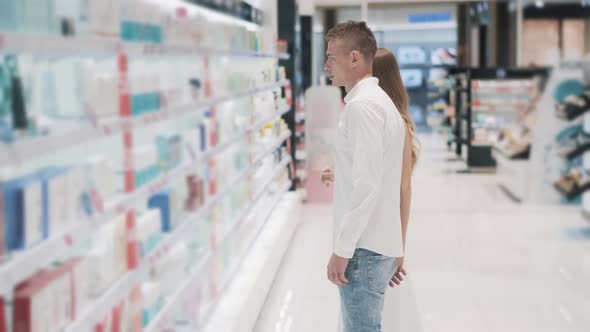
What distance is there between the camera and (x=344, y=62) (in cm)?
259

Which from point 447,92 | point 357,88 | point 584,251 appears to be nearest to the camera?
point 357,88

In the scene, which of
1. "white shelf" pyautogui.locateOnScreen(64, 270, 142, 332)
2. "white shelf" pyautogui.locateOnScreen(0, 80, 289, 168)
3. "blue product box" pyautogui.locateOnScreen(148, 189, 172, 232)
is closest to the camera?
"white shelf" pyautogui.locateOnScreen(0, 80, 289, 168)

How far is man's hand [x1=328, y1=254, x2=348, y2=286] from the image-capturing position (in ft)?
8.09

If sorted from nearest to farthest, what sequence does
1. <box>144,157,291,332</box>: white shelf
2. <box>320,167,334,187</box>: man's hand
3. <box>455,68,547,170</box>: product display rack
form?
<box>144,157,291,332</box>: white shelf < <box>320,167,334,187</box>: man's hand < <box>455,68,547,170</box>: product display rack

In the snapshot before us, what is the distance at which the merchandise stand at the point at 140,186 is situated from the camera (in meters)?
1.91

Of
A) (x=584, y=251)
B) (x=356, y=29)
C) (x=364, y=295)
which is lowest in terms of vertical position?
(x=584, y=251)

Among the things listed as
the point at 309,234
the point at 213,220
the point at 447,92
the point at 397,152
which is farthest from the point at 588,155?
the point at 447,92

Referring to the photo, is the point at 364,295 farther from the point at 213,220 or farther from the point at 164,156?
the point at 213,220

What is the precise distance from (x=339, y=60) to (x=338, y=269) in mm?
735

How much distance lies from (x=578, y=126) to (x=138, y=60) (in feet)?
20.5

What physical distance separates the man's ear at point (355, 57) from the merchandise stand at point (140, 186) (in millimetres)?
779

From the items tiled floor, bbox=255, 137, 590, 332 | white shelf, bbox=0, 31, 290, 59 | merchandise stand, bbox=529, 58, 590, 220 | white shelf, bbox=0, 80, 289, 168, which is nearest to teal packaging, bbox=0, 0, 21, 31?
white shelf, bbox=0, 31, 290, 59

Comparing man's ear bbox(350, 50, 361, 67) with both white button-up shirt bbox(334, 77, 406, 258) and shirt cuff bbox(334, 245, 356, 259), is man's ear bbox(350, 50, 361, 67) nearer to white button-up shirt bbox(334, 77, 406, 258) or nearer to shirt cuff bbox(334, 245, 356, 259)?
white button-up shirt bbox(334, 77, 406, 258)

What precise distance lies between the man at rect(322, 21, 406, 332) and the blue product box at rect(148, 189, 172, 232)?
79 cm
